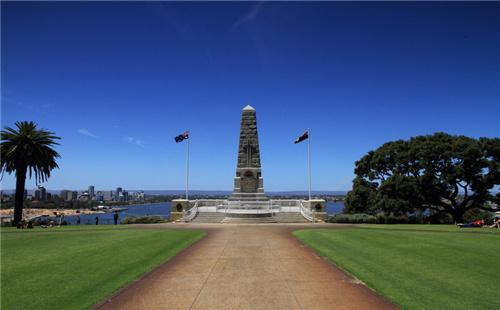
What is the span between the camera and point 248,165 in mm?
39000

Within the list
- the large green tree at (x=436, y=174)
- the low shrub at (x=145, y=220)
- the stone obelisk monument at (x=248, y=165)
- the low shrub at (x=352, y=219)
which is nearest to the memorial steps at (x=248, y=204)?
the stone obelisk monument at (x=248, y=165)

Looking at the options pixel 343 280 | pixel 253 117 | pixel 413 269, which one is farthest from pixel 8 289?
pixel 253 117

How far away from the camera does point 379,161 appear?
125 feet

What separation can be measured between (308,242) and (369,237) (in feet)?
10.9

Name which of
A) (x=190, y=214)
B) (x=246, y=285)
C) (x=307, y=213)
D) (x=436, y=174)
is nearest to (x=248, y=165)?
(x=307, y=213)

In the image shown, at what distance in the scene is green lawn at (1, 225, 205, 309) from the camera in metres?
7.62

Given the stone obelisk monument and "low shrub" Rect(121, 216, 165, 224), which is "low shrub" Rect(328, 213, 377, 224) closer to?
the stone obelisk monument

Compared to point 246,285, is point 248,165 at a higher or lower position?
higher

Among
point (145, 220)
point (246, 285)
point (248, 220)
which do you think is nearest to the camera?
point (246, 285)

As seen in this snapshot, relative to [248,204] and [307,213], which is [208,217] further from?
[307,213]

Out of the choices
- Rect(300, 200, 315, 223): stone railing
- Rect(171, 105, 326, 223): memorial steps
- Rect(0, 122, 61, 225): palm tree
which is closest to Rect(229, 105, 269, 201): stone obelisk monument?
Rect(171, 105, 326, 223): memorial steps

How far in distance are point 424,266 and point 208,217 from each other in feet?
71.8

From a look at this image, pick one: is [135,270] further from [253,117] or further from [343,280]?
[253,117]

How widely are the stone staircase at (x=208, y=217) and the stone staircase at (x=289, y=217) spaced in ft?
16.9
